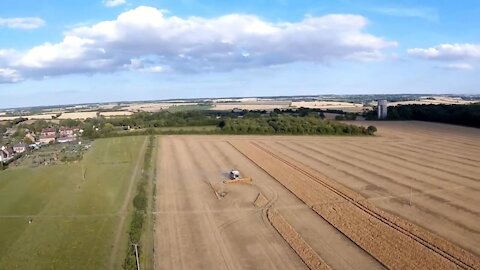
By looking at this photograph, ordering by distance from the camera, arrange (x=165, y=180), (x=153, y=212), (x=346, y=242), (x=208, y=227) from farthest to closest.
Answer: (x=165, y=180), (x=153, y=212), (x=208, y=227), (x=346, y=242)

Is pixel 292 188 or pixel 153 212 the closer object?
pixel 153 212

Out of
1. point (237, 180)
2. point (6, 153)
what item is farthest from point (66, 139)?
point (237, 180)

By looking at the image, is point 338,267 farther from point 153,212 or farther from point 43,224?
point 43,224

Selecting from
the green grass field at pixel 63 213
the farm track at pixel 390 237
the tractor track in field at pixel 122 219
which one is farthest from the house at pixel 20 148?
the farm track at pixel 390 237

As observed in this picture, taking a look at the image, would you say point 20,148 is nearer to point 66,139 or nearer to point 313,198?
point 66,139

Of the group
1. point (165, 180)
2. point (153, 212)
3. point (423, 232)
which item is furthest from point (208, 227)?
point (165, 180)

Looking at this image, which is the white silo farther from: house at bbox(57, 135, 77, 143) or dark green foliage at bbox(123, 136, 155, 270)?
dark green foliage at bbox(123, 136, 155, 270)

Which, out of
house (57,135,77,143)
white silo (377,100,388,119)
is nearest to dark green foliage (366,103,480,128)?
white silo (377,100,388,119)
